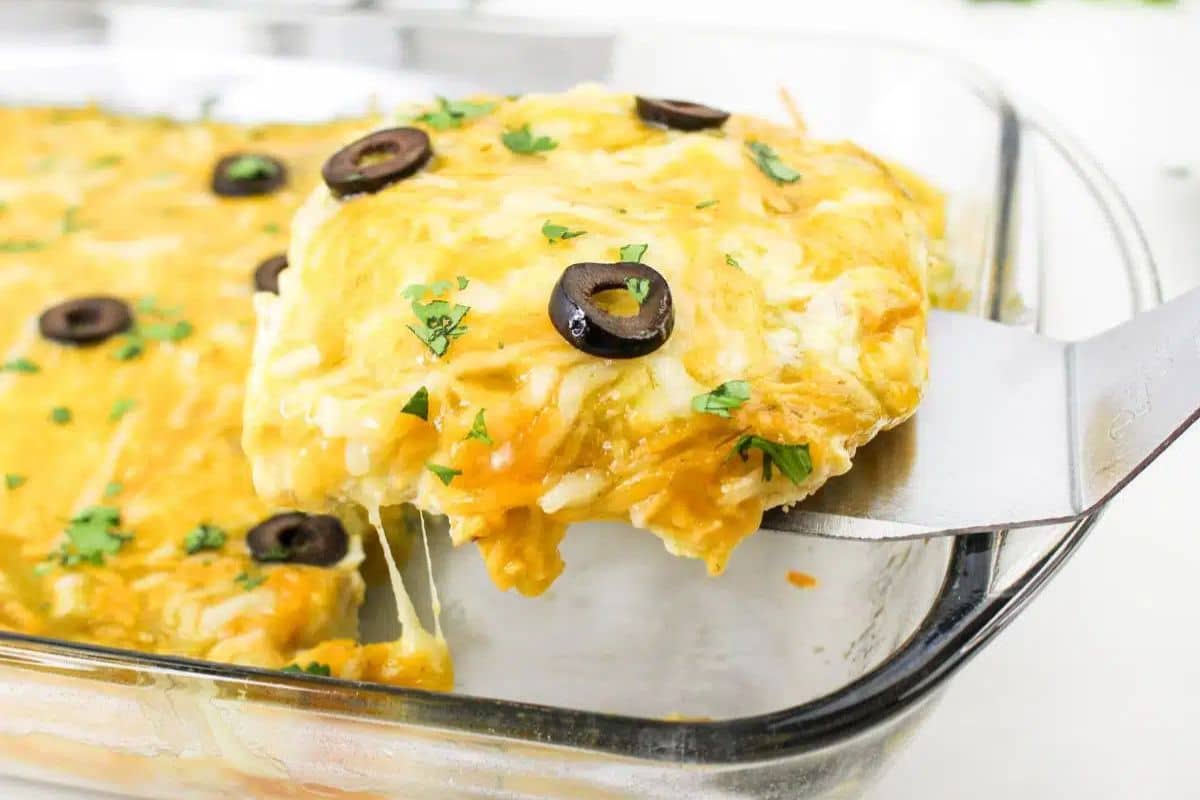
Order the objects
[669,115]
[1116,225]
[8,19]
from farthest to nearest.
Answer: [8,19] → [1116,225] → [669,115]

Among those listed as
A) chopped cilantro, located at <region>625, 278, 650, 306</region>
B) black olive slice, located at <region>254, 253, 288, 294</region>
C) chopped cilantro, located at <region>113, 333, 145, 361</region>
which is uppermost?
chopped cilantro, located at <region>625, 278, 650, 306</region>

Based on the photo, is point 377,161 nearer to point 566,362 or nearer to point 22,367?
point 566,362

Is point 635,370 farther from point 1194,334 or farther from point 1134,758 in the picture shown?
point 1134,758

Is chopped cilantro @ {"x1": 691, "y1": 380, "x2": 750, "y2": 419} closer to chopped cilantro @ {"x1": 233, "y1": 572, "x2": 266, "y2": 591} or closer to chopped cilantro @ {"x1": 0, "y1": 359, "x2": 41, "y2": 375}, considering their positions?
chopped cilantro @ {"x1": 233, "y1": 572, "x2": 266, "y2": 591}

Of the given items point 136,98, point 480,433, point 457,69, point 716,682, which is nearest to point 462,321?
point 480,433

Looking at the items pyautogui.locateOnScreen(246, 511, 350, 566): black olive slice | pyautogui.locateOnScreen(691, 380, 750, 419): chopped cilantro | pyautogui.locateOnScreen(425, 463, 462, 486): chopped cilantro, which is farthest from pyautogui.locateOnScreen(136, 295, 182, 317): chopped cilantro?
pyautogui.locateOnScreen(691, 380, 750, 419): chopped cilantro

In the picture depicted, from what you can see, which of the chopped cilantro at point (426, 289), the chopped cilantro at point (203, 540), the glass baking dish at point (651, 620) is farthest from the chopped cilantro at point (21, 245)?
the chopped cilantro at point (426, 289)
